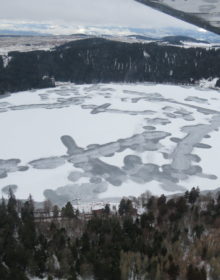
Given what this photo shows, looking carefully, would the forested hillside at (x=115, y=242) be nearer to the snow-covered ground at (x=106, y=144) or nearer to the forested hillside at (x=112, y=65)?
the snow-covered ground at (x=106, y=144)

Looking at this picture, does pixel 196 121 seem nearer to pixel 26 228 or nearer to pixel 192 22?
pixel 192 22

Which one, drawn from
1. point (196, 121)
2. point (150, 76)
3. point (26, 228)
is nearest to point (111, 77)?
point (150, 76)

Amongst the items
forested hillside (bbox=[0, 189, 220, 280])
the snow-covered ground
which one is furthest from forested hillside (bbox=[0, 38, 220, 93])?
forested hillside (bbox=[0, 189, 220, 280])

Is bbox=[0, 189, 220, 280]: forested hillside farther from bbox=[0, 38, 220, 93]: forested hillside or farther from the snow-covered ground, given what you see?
bbox=[0, 38, 220, 93]: forested hillside

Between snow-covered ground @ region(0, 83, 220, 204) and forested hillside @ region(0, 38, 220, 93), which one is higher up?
forested hillside @ region(0, 38, 220, 93)

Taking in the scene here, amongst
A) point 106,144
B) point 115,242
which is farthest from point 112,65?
point 115,242

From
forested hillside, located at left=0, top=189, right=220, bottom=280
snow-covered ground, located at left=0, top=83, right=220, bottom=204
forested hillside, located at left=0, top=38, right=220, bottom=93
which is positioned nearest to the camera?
forested hillside, located at left=0, top=189, right=220, bottom=280

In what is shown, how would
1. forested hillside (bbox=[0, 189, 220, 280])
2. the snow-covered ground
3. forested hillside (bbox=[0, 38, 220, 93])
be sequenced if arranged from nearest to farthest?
forested hillside (bbox=[0, 189, 220, 280]), the snow-covered ground, forested hillside (bbox=[0, 38, 220, 93])
